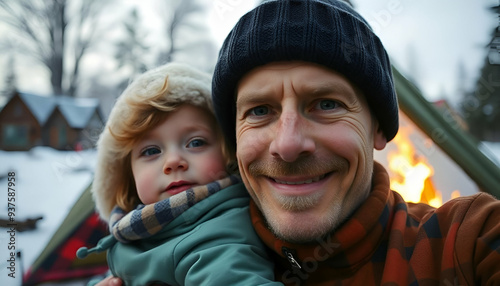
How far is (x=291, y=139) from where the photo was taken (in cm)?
98

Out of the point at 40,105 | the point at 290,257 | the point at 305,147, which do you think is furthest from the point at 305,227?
the point at 40,105

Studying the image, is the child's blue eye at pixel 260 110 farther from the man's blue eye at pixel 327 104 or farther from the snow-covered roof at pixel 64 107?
the snow-covered roof at pixel 64 107

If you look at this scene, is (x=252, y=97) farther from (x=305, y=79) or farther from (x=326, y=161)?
→ (x=326, y=161)

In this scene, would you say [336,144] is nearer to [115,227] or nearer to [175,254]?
[175,254]

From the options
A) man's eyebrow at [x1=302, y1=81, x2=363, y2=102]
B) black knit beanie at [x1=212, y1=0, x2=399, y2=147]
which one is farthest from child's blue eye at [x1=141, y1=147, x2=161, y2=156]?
man's eyebrow at [x1=302, y1=81, x2=363, y2=102]

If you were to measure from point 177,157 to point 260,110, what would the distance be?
1.17 ft

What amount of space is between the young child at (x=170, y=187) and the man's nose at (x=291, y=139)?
12.2 inches

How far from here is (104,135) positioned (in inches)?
58.4

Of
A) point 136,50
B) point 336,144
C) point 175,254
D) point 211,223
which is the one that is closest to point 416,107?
point 336,144

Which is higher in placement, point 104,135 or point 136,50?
point 104,135

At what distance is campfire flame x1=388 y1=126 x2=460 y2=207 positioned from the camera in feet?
7.04

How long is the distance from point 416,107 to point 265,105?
136cm

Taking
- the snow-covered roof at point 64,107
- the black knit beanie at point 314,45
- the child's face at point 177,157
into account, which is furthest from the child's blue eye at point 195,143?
the snow-covered roof at point 64,107

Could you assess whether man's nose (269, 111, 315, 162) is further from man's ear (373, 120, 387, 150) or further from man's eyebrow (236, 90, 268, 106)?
man's ear (373, 120, 387, 150)
